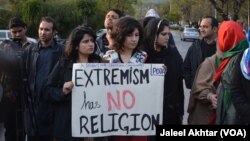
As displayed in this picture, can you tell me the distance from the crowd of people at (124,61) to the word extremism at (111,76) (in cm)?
11

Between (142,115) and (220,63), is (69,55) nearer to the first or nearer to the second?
(142,115)

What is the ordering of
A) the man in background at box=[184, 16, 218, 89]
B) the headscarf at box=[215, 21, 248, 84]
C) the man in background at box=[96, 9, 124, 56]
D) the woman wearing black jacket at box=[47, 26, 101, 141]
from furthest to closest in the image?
the man in background at box=[184, 16, 218, 89] → the man in background at box=[96, 9, 124, 56] → the woman wearing black jacket at box=[47, 26, 101, 141] → the headscarf at box=[215, 21, 248, 84]

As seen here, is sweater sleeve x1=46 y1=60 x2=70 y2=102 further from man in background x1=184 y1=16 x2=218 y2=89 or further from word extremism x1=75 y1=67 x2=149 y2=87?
man in background x1=184 y1=16 x2=218 y2=89

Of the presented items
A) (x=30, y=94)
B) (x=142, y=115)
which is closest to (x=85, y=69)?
(x=142, y=115)

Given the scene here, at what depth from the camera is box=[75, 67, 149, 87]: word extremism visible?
14.8ft

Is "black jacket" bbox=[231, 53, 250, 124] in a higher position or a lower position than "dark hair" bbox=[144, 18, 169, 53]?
lower

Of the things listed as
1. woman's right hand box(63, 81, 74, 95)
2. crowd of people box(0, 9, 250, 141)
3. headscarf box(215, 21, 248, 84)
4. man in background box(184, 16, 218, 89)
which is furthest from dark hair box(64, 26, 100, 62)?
man in background box(184, 16, 218, 89)

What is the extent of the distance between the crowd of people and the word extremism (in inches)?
4.4

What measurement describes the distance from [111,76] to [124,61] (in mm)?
220

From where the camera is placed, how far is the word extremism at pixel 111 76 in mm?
4523

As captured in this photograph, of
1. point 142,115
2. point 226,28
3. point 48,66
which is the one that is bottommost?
point 142,115

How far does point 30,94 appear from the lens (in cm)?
534

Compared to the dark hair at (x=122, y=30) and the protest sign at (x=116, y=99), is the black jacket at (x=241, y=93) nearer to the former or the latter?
the protest sign at (x=116, y=99)

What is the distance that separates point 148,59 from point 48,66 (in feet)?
3.35
